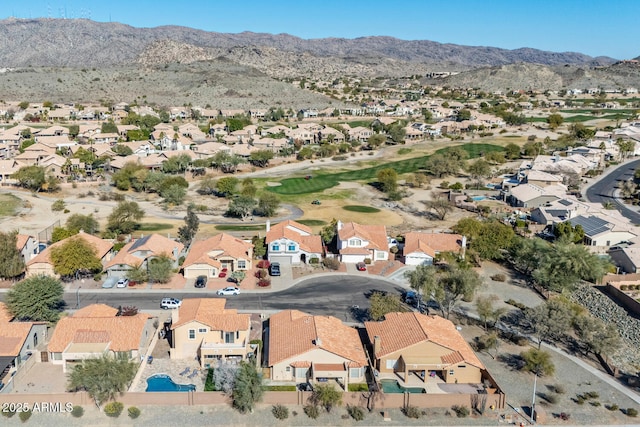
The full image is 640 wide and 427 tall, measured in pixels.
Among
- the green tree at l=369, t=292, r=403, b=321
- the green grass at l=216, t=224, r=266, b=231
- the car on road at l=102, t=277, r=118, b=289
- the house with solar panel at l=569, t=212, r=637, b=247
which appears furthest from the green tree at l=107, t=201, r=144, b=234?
the house with solar panel at l=569, t=212, r=637, b=247

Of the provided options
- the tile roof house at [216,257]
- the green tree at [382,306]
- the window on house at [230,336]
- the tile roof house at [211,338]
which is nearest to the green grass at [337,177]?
the tile roof house at [216,257]

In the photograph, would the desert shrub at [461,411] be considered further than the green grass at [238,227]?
No

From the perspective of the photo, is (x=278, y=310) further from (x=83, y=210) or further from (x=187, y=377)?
(x=83, y=210)

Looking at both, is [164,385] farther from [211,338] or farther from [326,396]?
[326,396]

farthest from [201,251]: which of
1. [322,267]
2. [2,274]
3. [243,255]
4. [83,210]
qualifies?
[83,210]

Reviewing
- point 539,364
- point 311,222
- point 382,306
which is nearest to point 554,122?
point 311,222

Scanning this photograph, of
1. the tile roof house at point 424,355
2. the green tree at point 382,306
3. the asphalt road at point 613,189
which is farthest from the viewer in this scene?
the asphalt road at point 613,189

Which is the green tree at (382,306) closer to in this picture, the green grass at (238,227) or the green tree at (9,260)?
the green grass at (238,227)
